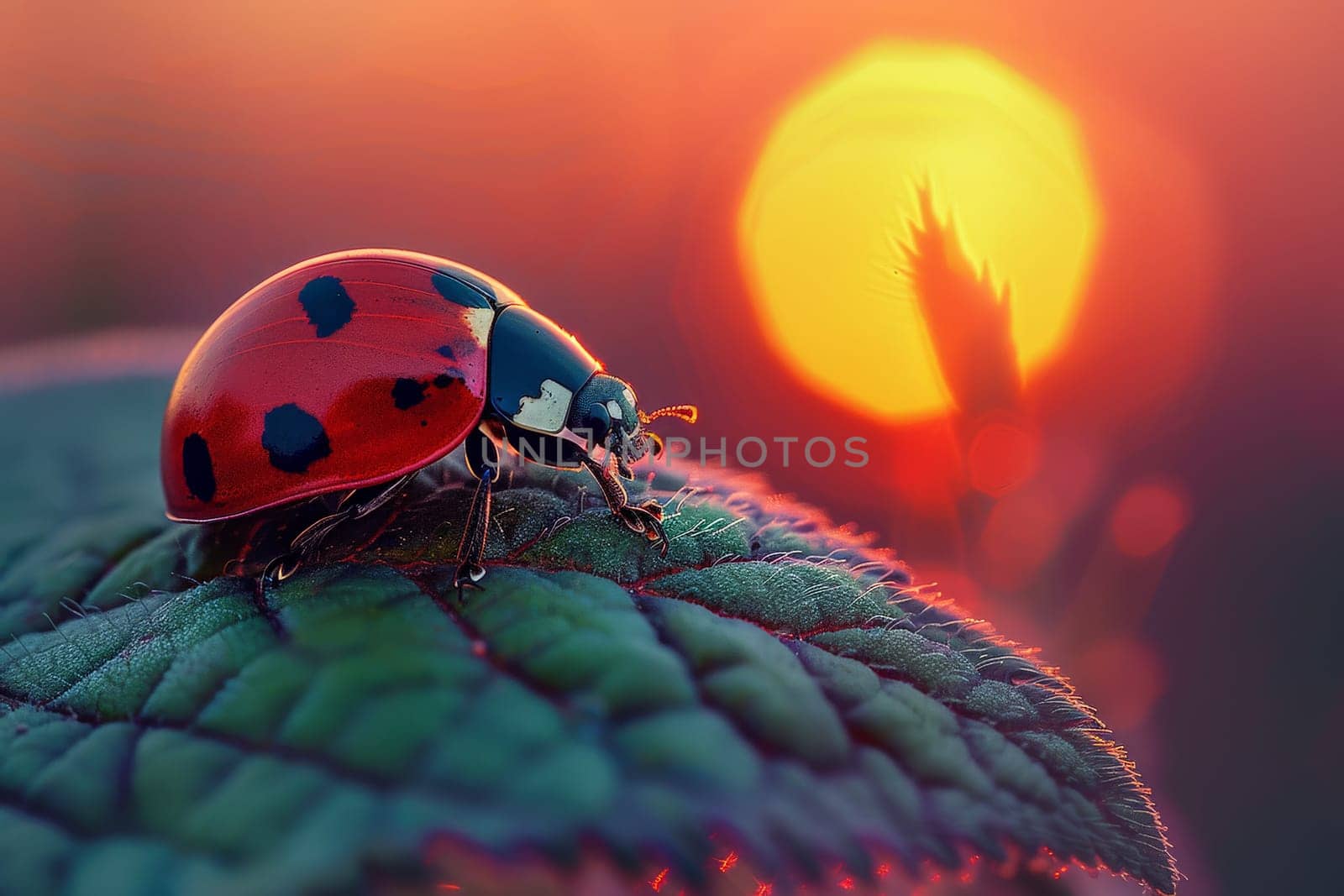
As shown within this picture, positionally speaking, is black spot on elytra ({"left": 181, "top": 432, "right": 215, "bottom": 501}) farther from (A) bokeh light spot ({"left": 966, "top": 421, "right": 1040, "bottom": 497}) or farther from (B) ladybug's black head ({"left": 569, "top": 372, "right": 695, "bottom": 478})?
(A) bokeh light spot ({"left": 966, "top": 421, "right": 1040, "bottom": 497})

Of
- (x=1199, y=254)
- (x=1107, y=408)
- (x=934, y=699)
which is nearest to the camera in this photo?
(x=934, y=699)

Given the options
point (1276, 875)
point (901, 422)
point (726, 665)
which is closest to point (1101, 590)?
point (901, 422)

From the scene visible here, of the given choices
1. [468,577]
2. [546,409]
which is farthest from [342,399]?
[468,577]

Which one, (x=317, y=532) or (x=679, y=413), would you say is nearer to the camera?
(x=317, y=532)

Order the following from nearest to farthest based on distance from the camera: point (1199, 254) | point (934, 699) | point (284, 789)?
point (284, 789) → point (934, 699) → point (1199, 254)

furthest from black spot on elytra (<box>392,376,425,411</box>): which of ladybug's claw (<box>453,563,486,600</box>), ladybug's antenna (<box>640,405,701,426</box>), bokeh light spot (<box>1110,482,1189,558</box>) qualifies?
bokeh light spot (<box>1110,482,1189,558</box>)

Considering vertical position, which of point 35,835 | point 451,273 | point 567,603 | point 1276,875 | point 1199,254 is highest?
point 1199,254

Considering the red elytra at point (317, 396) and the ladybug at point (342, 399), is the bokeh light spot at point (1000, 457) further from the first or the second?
the red elytra at point (317, 396)

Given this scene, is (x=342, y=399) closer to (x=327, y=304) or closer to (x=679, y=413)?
(x=327, y=304)

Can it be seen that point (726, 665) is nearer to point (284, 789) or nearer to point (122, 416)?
point (284, 789)
